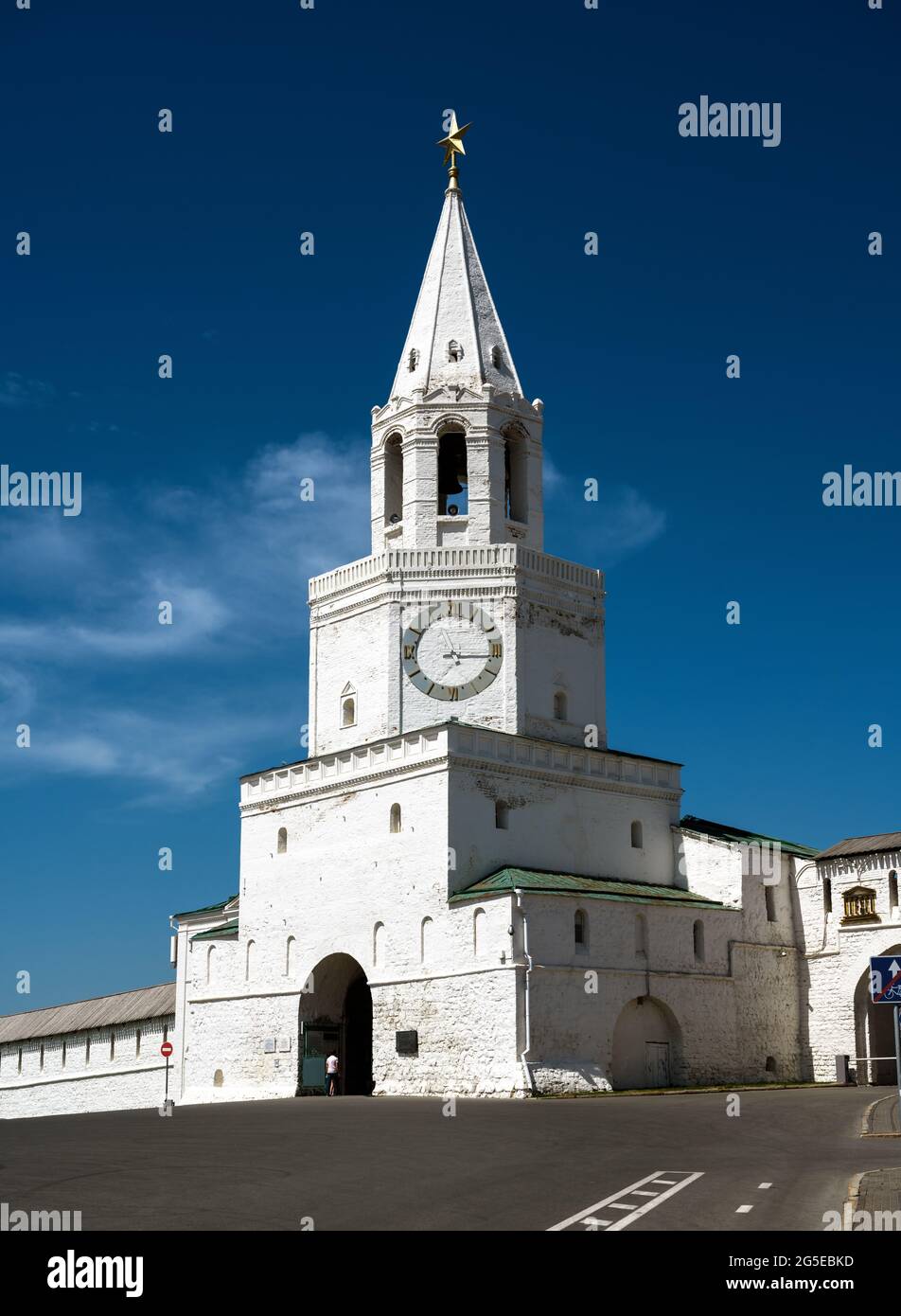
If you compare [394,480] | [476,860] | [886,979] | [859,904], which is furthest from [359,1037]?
[886,979]

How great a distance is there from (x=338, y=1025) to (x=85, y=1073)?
21260 millimetres

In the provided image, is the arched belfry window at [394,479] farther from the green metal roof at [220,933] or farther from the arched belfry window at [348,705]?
the green metal roof at [220,933]

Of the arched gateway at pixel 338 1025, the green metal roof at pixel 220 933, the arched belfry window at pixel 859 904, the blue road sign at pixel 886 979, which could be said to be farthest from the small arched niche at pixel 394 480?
the blue road sign at pixel 886 979

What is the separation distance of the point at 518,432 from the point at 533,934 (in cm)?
1715

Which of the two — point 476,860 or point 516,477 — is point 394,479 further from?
point 476,860

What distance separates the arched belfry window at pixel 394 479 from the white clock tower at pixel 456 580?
7 centimetres

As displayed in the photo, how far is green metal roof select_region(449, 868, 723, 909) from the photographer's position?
41219mm

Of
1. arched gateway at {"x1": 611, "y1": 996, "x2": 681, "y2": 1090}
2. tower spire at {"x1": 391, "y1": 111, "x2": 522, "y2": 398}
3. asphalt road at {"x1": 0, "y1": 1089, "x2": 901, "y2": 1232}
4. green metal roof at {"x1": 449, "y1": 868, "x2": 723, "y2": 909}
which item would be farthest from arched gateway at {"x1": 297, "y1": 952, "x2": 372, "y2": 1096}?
tower spire at {"x1": 391, "y1": 111, "x2": 522, "y2": 398}

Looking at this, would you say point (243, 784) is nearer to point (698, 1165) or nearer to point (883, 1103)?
point (883, 1103)

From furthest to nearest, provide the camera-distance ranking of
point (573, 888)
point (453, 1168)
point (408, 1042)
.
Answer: point (573, 888) < point (408, 1042) < point (453, 1168)

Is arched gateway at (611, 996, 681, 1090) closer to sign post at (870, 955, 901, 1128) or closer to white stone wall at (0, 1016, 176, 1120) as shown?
white stone wall at (0, 1016, 176, 1120)

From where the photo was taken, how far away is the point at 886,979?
21.5 m

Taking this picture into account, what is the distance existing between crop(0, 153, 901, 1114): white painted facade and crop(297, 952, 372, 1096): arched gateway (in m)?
0.09
